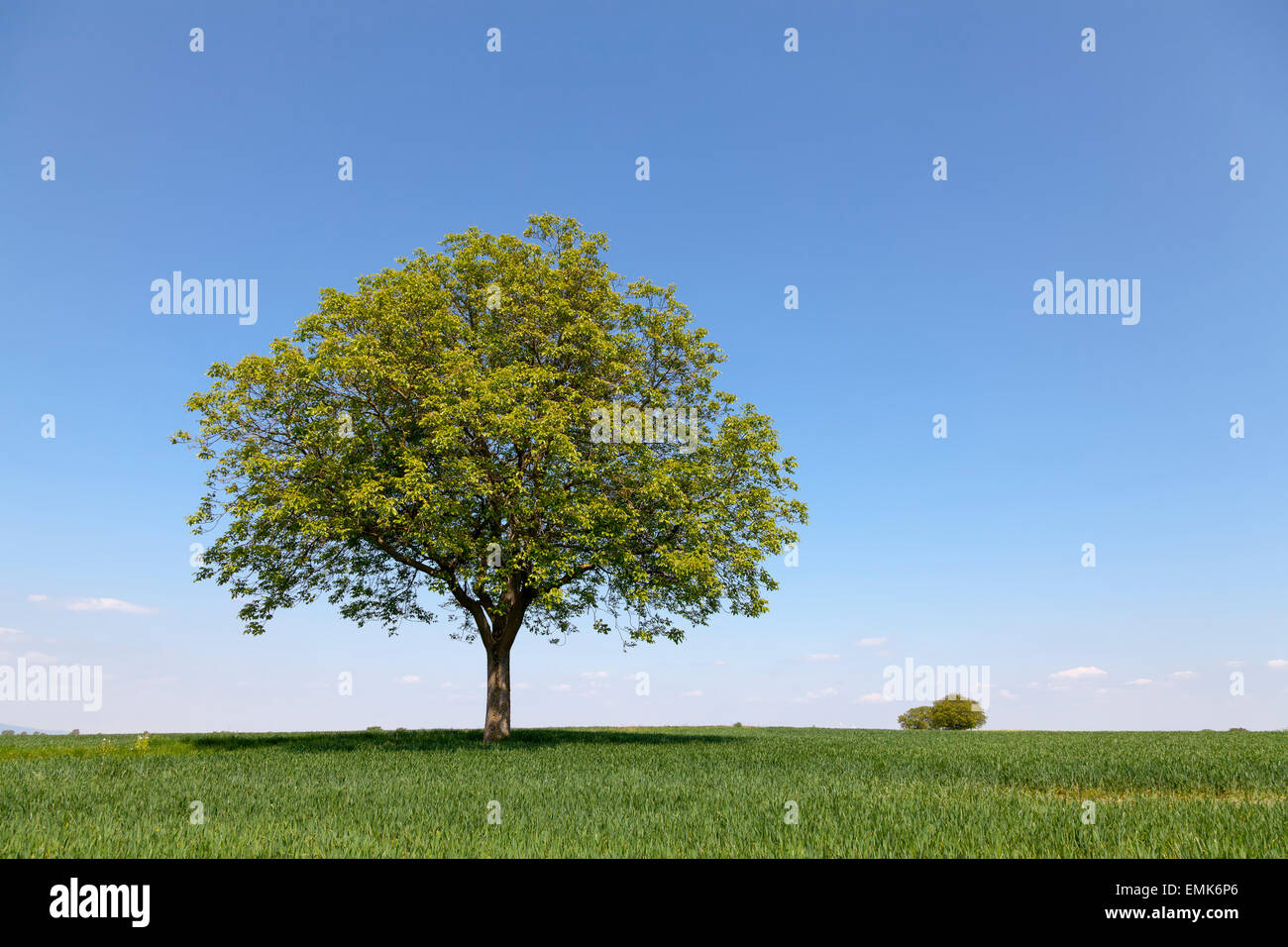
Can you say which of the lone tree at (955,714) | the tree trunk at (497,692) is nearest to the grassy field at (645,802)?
the tree trunk at (497,692)

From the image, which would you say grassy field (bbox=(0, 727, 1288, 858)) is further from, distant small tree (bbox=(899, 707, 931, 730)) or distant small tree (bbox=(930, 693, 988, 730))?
distant small tree (bbox=(899, 707, 931, 730))

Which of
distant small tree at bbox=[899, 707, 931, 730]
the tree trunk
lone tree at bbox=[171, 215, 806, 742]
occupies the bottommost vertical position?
distant small tree at bbox=[899, 707, 931, 730]

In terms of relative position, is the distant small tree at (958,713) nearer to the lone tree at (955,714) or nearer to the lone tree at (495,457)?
the lone tree at (955,714)

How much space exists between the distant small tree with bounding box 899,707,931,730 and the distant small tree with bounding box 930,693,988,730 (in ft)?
7.70

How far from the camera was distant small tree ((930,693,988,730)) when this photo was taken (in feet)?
212

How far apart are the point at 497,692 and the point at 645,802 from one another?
55.6 feet

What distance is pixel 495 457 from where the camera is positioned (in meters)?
26.2

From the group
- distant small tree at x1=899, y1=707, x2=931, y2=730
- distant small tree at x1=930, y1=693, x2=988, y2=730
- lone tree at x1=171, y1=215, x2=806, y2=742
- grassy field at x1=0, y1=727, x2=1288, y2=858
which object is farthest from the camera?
distant small tree at x1=899, y1=707, x2=931, y2=730

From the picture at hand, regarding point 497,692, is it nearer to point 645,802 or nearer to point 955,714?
point 645,802

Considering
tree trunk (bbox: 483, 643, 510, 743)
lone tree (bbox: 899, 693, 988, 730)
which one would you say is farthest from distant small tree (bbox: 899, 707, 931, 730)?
tree trunk (bbox: 483, 643, 510, 743)

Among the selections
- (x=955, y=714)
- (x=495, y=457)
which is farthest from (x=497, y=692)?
(x=955, y=714)

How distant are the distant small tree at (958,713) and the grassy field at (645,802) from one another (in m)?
42.6

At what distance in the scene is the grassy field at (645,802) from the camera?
924 centimetres
